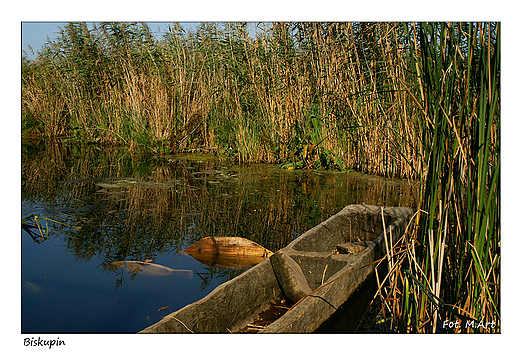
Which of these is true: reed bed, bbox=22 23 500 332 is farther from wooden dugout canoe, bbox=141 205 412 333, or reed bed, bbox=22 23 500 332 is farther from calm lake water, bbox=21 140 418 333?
calm lake water, bbox=21 140 418 333

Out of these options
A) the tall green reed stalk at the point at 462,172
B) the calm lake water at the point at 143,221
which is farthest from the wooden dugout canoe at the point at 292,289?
the calm lake water at the point at 143,221

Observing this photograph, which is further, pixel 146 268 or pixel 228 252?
pixel 228 252

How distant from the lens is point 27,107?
11.1 metres

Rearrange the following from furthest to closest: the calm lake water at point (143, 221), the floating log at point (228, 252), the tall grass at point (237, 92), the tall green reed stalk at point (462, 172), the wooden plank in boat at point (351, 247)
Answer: the tall grass at point (237, 92), the wooden plank in boat at point (351, 247), the floating log at point (228, 252), the calm lake water at point (143, 221), the tall green reed stalk at point (462, 172)

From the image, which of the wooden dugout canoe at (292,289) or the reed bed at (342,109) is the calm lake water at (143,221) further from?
the reed bed at (342,109)

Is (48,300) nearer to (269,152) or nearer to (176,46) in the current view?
(269,152)

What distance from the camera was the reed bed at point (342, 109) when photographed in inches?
65.3

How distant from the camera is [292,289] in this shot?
2.53 meters

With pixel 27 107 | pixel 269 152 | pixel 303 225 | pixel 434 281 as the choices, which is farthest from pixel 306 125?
pixel 27 107

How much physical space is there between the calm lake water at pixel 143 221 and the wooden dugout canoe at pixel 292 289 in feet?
1.22

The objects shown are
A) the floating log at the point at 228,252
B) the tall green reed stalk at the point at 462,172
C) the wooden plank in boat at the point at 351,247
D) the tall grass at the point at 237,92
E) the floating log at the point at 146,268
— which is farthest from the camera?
the tall grass at the point at 237,92

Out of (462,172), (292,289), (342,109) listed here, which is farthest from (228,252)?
(342,109)

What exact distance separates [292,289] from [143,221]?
189 centimetres

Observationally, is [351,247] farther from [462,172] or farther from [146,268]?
[462,172]
